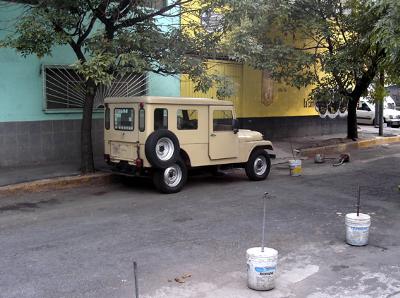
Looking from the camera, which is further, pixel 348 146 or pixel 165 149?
pixel 348 146

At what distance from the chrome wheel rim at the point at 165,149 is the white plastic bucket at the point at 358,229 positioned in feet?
13.9

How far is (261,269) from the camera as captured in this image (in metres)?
5.16

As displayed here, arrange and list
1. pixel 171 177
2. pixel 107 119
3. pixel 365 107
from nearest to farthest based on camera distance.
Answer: pixel 171 177 → pixel 107 119 → pixel 365 107

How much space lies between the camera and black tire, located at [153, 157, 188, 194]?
10.1m

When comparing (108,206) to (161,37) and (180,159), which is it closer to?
(180,159)

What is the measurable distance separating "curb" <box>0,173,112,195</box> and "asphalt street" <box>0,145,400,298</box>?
27 cm

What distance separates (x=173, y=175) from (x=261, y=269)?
5.37 meters

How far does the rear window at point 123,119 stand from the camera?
10352mm

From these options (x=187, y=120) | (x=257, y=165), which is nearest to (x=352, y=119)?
(x=257, y=165)

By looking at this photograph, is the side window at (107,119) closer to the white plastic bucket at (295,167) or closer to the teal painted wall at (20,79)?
the teal painted wall at (20,79)

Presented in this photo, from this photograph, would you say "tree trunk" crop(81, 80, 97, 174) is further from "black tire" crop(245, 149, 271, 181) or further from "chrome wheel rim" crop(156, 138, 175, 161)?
"black tire" crop(245, 149, 271, 181)

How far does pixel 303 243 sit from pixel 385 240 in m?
1.24

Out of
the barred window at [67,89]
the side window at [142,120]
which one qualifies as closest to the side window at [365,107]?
the barred window at [67,89]

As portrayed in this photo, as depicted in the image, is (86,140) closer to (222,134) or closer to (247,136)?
(222,134)
